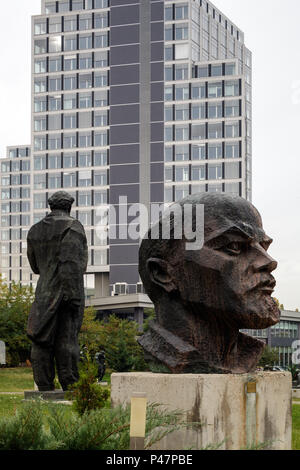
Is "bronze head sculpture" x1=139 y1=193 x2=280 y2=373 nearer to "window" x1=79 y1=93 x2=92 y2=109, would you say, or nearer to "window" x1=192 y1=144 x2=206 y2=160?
"window" x1=192 y1=144 x2=206 y2=160

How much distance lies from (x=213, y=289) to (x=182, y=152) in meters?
70.8

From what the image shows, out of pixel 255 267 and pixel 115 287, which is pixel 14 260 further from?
pixel 255 267

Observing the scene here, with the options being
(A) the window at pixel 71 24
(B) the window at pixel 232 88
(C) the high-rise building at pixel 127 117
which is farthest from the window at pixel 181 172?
(A) the window at pixel 71 24

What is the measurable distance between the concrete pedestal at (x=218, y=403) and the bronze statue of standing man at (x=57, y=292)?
6.32 meters

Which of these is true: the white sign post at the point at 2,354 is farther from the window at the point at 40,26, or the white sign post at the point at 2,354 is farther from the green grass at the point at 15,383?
the window at the point at 40,26

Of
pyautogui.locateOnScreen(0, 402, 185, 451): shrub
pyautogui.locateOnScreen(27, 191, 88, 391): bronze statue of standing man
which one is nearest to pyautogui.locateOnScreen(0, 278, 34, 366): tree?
pyautogui.locateOnScreen(27, 191, 88, 391): bronze statue of standing man

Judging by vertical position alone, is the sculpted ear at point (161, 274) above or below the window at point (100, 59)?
below

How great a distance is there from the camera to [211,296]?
656 centimetres

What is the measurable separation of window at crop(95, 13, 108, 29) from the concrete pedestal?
75.1 meters

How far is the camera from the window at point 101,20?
77.9 m

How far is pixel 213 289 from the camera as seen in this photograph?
6559 mm

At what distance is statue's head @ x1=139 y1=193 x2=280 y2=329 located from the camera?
257 inches

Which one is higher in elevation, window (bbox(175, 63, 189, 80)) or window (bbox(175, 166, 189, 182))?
window (bbox(175, 63, 189, 80))
